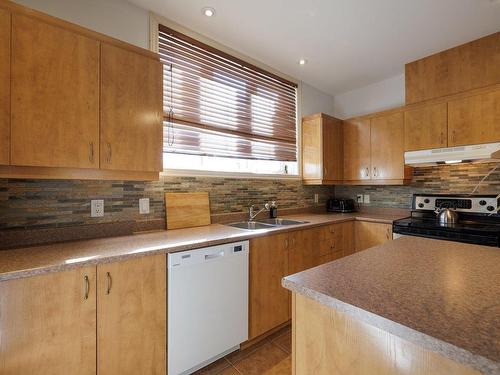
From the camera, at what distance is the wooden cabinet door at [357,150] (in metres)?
3.10

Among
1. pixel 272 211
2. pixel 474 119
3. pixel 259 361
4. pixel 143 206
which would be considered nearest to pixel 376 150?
pixel 474 119

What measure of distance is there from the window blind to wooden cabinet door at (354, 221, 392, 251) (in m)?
1.16

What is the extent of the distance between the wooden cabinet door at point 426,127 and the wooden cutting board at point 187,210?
2274mm

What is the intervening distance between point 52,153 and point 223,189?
1384 millimetres

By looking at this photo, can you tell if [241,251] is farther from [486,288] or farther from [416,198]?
[416,198]

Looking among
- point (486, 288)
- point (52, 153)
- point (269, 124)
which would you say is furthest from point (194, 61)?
point (486, 288)

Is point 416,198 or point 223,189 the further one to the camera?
point 416,198

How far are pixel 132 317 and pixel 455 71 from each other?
11.1 ft

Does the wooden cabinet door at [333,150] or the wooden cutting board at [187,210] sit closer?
the wooden cutting board at [187,210]

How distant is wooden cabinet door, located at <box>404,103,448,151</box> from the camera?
247 cm

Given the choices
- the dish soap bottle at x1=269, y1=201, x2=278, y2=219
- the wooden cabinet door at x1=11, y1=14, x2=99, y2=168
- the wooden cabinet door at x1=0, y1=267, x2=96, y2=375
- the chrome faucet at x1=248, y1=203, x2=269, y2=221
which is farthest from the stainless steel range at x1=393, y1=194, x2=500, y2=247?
the wooden cabinet door at x1=11, y1=14, x2=99, y2=168

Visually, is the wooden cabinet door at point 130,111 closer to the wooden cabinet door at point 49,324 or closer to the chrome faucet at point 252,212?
the wooden cabinet door at point 49,324

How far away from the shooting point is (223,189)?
2.45 meters

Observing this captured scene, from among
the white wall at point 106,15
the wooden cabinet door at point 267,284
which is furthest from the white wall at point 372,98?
the white wall at point 106,15
